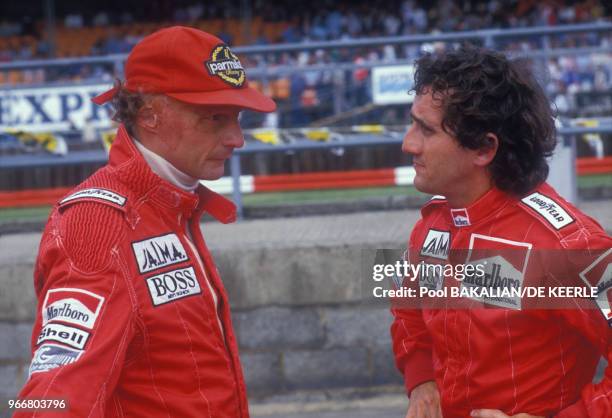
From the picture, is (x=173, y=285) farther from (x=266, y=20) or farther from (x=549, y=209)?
(x=266, y=20)

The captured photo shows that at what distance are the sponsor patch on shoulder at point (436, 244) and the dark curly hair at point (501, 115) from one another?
235 millimetres

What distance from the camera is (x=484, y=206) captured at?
277cm

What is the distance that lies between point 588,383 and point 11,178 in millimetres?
8123

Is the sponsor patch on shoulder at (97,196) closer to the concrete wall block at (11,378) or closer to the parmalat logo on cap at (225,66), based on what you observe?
the parmalat logo on cap at (225,66)

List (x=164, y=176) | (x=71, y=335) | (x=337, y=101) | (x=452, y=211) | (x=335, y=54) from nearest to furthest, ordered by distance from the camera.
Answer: (x=71, y=335)
(x=164, y=176)
(x=452, y=211)
(x=335, y=54)
(x=337, y=101)

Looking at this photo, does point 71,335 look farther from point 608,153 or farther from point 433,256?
point 608,153

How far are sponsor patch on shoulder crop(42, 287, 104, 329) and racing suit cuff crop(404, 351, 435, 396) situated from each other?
3.73 ft

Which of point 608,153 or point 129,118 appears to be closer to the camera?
point 129,118

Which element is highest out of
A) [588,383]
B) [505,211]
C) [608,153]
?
[505,211]

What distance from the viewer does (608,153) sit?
1052 centimetres

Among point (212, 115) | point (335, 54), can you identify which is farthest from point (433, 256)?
point (335, 54)

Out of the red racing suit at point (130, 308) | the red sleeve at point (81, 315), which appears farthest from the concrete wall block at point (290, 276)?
the red sleeve at point (81, 315)

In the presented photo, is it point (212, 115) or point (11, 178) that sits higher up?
point (212, 115)

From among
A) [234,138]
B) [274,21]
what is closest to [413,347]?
[234,138]
